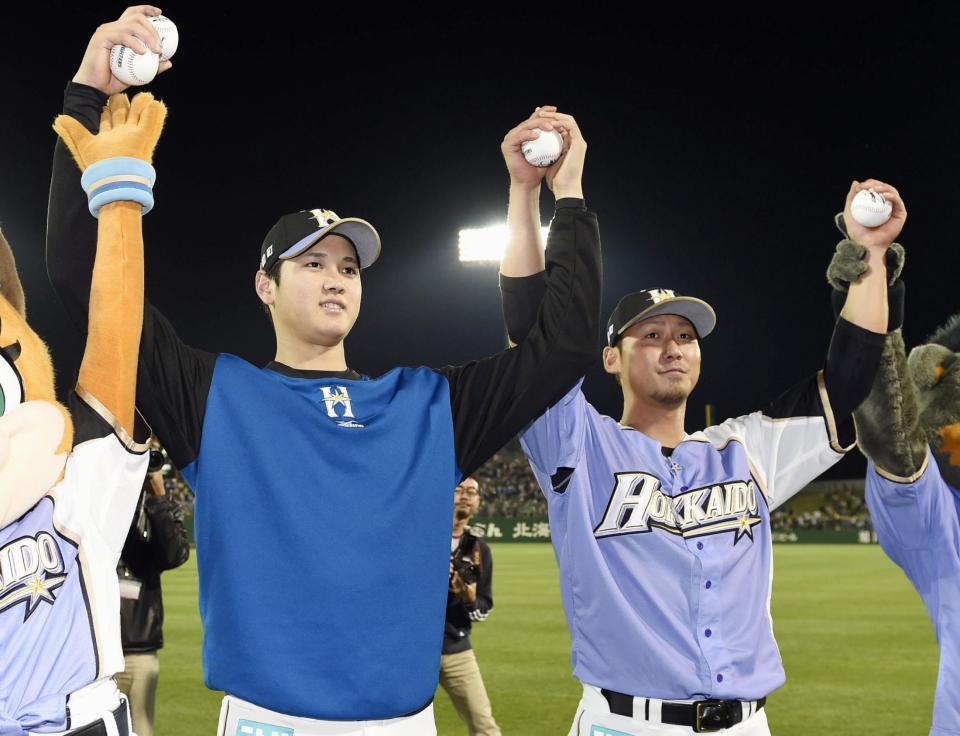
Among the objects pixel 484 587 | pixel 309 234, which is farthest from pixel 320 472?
pixel 484 587

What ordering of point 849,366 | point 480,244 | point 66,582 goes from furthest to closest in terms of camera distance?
point 480,244, point 849,366, point 66,582

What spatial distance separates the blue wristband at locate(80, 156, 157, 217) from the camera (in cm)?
250

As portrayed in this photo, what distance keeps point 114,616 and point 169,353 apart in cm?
74

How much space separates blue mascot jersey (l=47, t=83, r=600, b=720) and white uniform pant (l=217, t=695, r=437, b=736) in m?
0.03

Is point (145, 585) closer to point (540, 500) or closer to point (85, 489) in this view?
point (85, 489)

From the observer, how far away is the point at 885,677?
10.1 metres

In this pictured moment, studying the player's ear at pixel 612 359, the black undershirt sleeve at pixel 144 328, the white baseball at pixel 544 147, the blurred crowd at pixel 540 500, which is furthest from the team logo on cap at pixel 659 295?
the blurred crowd at pixel 540 500

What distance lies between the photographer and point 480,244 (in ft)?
82.5

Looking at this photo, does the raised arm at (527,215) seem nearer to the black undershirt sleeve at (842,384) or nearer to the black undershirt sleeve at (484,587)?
the black undershirt sleeve at (842,384)

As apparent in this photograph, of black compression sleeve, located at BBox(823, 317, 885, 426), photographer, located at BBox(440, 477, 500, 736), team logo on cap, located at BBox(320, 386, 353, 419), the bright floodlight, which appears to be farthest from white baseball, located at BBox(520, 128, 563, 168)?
the bright floodlight

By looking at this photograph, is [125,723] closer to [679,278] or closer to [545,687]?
[545,687]

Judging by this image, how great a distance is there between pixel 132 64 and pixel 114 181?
0.30 m

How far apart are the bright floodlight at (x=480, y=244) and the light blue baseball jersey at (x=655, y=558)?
20.0m

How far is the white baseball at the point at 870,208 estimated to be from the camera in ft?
11.5
